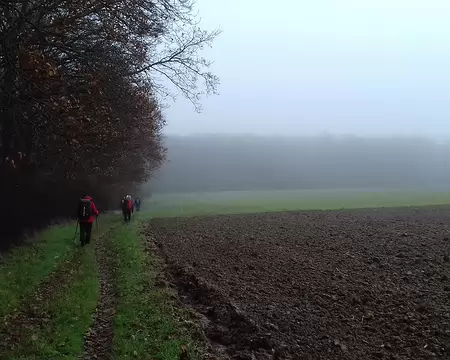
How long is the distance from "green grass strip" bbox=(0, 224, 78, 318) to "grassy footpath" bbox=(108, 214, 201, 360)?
2137 mm

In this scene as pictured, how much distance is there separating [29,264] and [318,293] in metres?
8.19

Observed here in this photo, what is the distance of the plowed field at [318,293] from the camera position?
8.28 metres

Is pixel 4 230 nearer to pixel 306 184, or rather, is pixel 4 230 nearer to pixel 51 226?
pixel 51 226

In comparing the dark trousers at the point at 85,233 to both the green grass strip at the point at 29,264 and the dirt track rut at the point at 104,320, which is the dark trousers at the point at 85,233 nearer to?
the green grass strip at the point at 29,264

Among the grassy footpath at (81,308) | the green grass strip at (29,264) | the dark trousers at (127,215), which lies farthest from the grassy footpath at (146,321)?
the dark trousers at (127,215)

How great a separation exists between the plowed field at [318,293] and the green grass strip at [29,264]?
357 centimetres

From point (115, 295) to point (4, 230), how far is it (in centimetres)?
806

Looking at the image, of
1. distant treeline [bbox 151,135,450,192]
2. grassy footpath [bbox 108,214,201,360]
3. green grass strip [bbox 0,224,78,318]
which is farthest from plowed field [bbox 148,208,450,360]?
distant treeline [bbox 151,135,450,192]

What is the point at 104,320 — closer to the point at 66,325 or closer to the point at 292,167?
the point at 66,325

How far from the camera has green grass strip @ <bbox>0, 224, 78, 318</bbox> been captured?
10464 millimetres

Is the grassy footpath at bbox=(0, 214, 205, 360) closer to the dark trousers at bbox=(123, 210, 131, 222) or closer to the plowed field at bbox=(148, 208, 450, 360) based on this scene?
the plowed field at bbox=(148, 208, 450, 360)

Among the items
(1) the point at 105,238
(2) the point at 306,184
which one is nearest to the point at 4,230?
(1) the point at 105,238

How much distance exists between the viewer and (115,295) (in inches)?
434

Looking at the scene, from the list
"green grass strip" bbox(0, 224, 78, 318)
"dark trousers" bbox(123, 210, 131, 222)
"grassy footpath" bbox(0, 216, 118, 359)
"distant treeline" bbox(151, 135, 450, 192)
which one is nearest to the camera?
"grassy footpath" bbox(0, 216, 118, 359)
